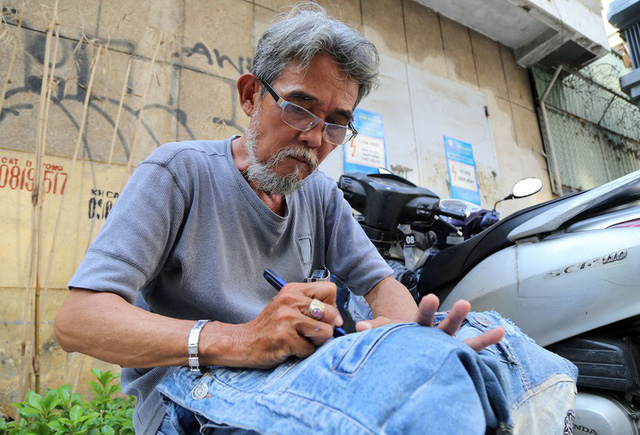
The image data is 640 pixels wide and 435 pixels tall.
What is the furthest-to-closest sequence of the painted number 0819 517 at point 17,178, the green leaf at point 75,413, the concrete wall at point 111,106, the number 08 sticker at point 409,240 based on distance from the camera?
1. the painted number 0819 517 at point 17,178
2. the concrete wall at point 111,106
3. the number 08 sticker at point 409,240
4. the green leaf at point 75,413

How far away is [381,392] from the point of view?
573mm

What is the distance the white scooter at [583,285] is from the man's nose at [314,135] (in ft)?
2.98

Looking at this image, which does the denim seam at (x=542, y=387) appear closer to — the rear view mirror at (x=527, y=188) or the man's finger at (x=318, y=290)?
the man's finger at (x=318, y=290)

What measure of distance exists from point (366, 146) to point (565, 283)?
3037 mm

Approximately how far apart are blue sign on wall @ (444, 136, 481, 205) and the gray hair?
3792mm

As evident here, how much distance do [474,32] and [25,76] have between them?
5.21 meters

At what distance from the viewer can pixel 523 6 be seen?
529 centimetres

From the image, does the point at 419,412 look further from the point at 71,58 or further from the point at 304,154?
the point at 71,58

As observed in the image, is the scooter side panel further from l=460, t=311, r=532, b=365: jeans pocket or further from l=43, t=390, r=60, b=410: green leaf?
l=43, t=390, r=60, b=410: green leaf

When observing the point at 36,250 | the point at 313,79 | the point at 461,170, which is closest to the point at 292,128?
the point at 313,79

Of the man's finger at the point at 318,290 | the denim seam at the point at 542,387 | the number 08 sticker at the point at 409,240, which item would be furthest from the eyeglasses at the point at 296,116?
the number 08 sticker at the point at 409,240

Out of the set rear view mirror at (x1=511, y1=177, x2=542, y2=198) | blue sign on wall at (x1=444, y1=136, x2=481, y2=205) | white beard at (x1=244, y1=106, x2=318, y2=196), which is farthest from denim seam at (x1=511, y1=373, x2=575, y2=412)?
blue sign on wall at (x1=444, y1=136, x2=481, y2=205)

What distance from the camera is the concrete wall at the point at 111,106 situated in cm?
252

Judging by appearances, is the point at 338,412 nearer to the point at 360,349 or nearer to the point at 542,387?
the point at 360,349
